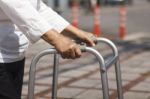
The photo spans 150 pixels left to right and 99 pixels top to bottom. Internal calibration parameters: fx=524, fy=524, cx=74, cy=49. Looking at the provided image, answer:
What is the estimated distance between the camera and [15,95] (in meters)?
3.30

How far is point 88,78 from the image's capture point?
8.43 meters

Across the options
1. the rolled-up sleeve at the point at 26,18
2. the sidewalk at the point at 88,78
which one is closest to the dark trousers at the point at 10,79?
the rolled-up sleeve at the point at 26,18

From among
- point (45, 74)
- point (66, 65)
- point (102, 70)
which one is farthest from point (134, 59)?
point (102, 70)

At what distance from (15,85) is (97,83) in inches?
185

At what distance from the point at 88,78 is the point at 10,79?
17.1 feet

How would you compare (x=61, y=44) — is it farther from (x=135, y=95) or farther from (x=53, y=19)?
(x=135, y=95)

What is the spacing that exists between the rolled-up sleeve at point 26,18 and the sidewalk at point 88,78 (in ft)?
12.7

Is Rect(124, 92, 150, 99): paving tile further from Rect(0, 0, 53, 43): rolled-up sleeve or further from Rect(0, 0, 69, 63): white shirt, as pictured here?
Rect(0, 0, 53, 43): rolled-up sleeve

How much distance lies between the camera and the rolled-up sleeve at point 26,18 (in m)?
2.94

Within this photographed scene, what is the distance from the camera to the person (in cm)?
294

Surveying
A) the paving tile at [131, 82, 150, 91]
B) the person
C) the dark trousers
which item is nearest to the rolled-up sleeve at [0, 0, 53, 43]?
the person

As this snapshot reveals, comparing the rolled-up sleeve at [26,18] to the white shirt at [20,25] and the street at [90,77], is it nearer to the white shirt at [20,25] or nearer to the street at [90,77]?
the white shirt at [20,25]

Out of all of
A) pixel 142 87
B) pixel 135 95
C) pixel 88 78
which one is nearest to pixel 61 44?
pixel 135 95

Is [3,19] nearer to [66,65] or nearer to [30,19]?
[30,19]
